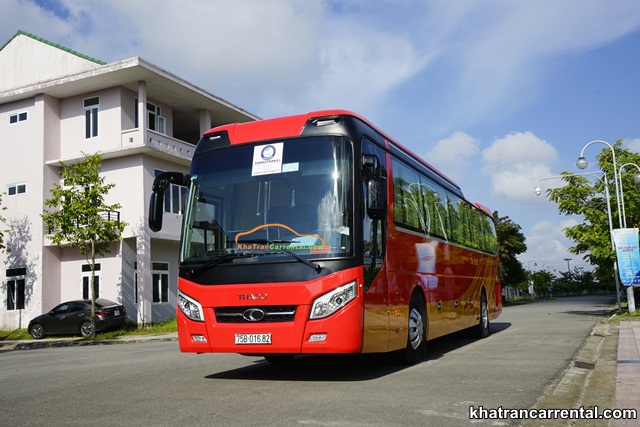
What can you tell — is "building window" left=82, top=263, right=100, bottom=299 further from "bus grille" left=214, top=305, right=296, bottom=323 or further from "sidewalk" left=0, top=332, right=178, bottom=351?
"bus grille" left=214, top=305, right=296, bottom=323

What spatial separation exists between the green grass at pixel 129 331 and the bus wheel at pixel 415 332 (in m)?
18.0

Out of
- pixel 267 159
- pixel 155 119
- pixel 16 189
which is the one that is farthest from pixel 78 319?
pixel 267 159

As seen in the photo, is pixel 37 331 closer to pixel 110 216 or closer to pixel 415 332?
pixel 110 216

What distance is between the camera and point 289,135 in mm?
8328

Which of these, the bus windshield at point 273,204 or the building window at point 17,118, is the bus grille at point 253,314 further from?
the building window at point 17,118

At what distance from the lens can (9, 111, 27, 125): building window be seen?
31.7 meters

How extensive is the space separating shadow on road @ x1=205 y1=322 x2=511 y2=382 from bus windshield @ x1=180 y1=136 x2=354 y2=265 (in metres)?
1.91

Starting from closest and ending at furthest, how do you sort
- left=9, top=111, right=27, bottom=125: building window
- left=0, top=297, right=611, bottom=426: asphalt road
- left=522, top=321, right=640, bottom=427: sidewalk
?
left=522, top=321, right=640, bottom=427: sidewalk
left=0, top=297, right=611, bottom=426: asphalt road
left=9, top=111, right=27, bottom=125: building window

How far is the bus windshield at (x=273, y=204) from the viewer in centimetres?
768

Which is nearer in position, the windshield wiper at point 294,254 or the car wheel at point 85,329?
the windshield wiper at point 294,254

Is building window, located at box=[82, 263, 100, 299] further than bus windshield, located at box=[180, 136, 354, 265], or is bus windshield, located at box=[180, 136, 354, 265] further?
building window, located at box=[82, 263, 100, 299]

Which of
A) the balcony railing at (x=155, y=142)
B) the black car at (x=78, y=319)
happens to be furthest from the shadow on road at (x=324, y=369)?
the balcony railing at (x=155, y=142)

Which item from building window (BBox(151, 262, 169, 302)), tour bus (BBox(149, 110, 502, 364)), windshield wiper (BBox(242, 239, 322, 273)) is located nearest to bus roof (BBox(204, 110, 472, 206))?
tour bus (BBox(149, 110, 502, 364))

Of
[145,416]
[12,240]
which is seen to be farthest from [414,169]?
[12,240]
